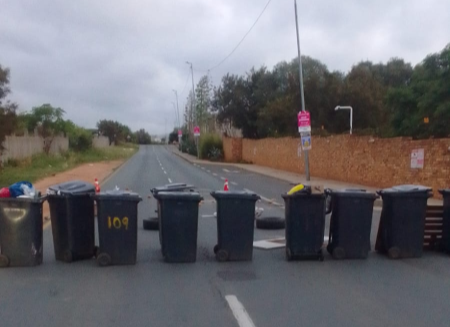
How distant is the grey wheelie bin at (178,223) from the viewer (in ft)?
32.7

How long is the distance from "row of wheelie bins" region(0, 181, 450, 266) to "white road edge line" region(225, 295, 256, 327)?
231 cm

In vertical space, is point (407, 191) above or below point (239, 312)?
above

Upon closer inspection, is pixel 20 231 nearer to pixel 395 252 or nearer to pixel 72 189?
pixel 72 189

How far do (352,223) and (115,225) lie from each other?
12.4 ft

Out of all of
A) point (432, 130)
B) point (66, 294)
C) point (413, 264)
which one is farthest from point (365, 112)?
point (66, 294)

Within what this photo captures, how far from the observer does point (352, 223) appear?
10.3 meters

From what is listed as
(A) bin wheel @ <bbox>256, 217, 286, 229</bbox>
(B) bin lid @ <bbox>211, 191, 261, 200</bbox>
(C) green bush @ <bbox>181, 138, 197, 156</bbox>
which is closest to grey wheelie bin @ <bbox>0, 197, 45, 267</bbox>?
(B) bin lid @ <bbox>211, 191, 261, 200</bbox>

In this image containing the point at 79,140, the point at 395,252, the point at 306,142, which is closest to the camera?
the point at 395,252

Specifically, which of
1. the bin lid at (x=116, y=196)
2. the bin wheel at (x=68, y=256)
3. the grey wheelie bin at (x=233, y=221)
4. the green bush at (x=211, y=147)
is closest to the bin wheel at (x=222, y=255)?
the grey wheelie bin at (x=233, y=221)

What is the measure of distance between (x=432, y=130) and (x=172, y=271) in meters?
24.2

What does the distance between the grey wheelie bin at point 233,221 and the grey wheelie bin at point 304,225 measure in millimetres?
641

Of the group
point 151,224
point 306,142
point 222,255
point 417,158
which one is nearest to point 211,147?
point 306,142

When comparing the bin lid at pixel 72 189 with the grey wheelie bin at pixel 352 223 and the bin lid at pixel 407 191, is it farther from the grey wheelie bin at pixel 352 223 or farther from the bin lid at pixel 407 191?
the bin lid at pixel 407 191

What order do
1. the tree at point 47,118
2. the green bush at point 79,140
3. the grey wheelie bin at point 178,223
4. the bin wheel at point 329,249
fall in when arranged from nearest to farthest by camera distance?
1. the grey wheelie bin at point 178,223
2. the bin wheel at point 329,249
3. the tree at point 47,118
4. the green bush at point 79,140
